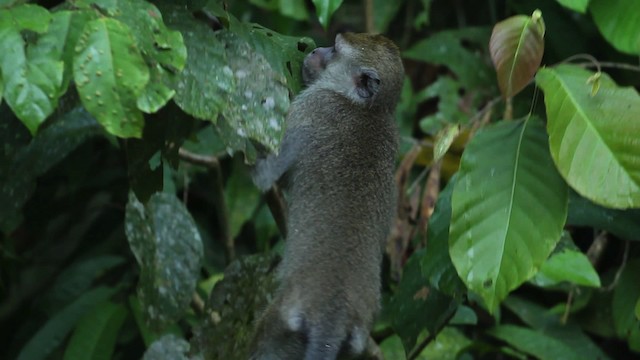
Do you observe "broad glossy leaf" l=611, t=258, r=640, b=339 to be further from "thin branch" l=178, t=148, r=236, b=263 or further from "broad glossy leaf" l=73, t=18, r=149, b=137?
"broad glossy leaf" l=73, t=18, r=149, b=137

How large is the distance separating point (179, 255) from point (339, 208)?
2.08 feet

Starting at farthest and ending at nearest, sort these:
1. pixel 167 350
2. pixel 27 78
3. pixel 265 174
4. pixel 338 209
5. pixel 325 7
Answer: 1. pixel 167 350
2. pixel 265 174
3. pixel 338 209
4. pixel 325 7
5. pixel 27 78

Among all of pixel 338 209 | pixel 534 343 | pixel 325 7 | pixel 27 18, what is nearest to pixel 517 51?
pixel 325 7

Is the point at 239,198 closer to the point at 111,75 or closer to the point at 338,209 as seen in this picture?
the point at 338,209

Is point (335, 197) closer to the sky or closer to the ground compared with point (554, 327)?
closer to the sky

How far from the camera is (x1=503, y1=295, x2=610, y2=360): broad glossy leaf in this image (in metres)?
3.58

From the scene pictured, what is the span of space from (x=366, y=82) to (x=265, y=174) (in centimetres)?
41

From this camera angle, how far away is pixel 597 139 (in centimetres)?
A: 207

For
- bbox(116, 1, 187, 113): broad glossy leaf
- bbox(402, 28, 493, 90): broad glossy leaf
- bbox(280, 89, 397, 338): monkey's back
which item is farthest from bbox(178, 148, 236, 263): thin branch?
bbox(402, 28, 493, 90): broad glossy leaf

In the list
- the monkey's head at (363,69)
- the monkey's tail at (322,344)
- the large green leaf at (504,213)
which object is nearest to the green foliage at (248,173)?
the large green leaf at (504,213)

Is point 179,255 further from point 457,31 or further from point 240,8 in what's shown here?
point 457,31

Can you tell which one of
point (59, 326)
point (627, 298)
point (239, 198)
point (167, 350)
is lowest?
point (59, 326)

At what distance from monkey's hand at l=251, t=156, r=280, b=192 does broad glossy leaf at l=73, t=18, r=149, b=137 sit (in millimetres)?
1028

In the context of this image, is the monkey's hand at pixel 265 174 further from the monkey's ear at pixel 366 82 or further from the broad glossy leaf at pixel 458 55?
the broad glossy leaf at pixel 458 55
